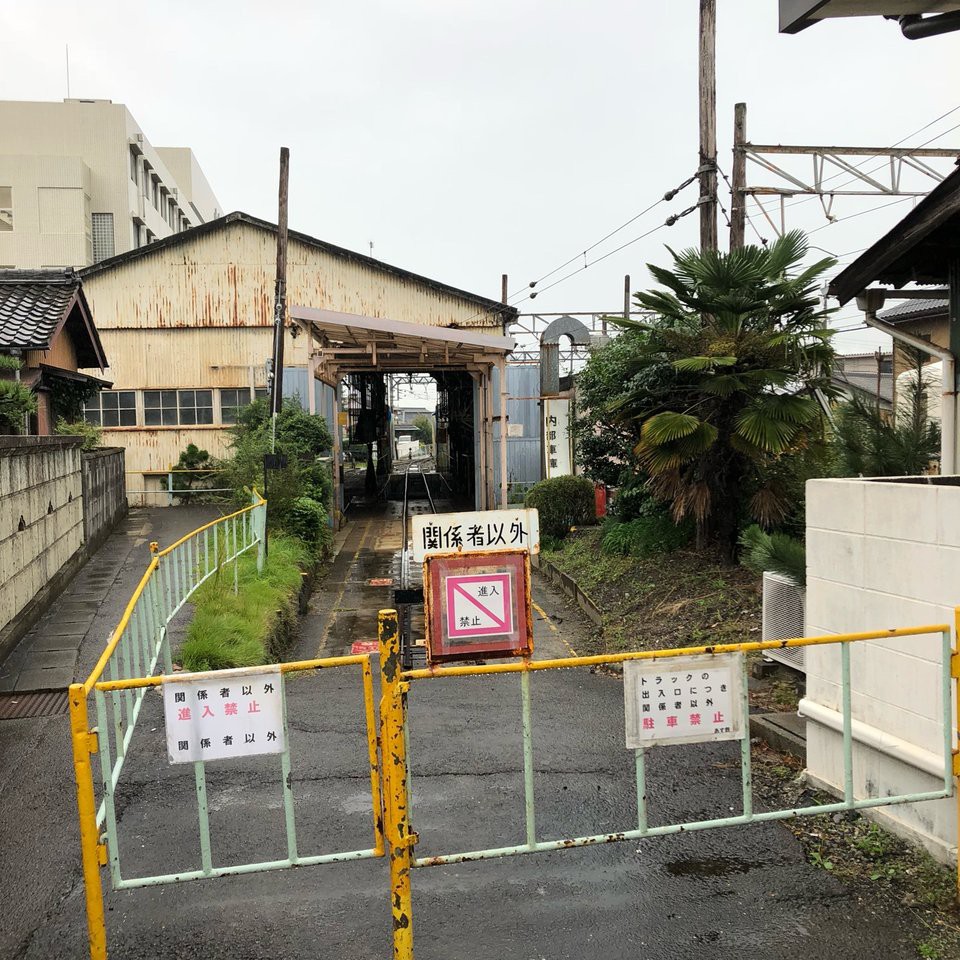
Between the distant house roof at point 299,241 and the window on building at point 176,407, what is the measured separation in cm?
357

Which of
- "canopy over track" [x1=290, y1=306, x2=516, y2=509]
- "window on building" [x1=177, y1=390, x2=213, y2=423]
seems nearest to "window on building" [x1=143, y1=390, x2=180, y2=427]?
"window on building" [x1=177, y1=390, x2=213, y2=423]

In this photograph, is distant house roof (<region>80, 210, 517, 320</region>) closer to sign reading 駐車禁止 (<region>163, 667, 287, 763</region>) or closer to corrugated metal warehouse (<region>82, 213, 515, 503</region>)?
corrugated metal warehouse (<region>82, 213, 515, 503</region>)

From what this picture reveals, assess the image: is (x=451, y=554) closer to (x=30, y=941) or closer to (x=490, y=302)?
(x=30, y=941)

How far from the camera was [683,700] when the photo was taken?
11.8 ft

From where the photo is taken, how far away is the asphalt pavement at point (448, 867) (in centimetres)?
359

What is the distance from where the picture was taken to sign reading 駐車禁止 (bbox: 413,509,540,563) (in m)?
5.98

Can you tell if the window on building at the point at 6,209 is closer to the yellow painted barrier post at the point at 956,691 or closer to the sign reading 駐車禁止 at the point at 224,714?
the sign reading 駐車禁止 at the point at 224,714

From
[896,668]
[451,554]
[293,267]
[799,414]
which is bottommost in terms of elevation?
[896,668]

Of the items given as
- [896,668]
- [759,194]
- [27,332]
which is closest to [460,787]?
[896,668]

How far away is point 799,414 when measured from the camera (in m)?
9.36

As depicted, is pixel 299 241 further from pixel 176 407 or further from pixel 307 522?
pixel 307 522

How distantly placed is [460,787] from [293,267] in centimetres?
Answer: 1993

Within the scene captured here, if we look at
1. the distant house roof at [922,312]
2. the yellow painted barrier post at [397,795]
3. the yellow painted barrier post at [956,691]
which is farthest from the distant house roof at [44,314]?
the yellow painted barrier post at [956,691]

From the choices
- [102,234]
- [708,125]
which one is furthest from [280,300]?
[102,234]
